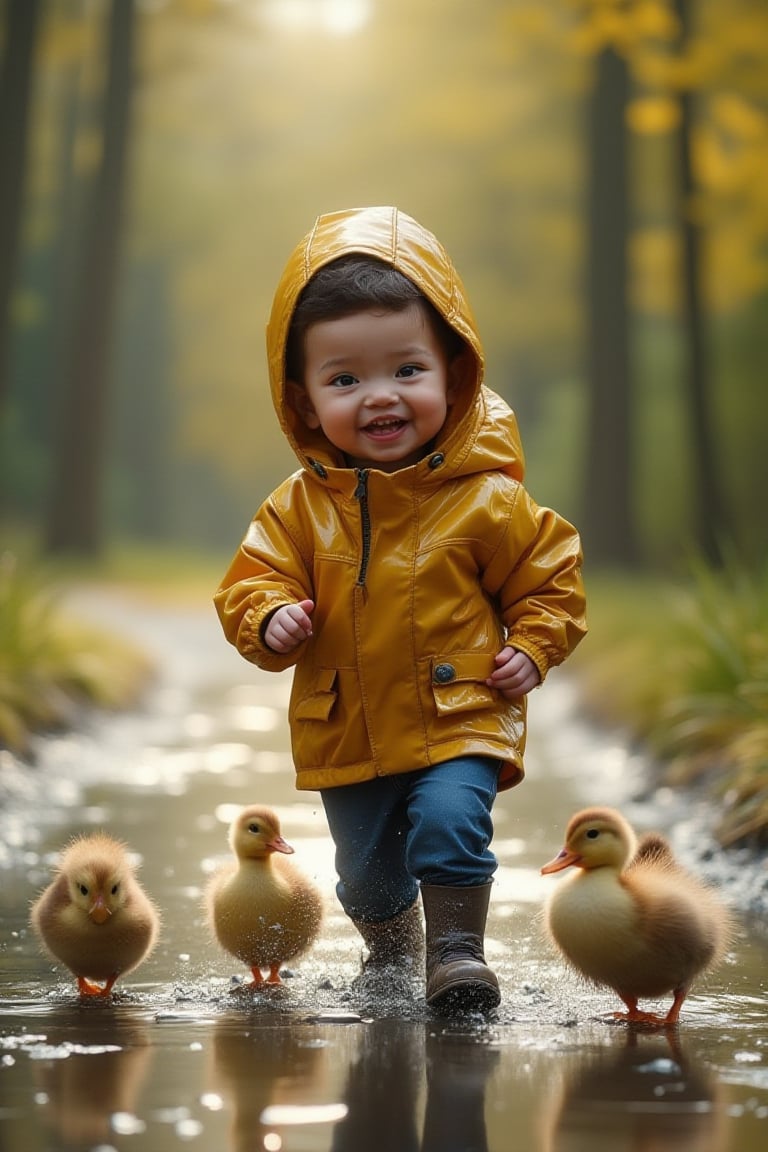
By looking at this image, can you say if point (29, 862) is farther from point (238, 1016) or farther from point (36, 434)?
point (36, 434)

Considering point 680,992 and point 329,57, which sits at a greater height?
point 329,57

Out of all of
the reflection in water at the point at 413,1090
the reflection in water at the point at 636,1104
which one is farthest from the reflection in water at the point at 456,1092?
the reflection in water at the point at 636,1104

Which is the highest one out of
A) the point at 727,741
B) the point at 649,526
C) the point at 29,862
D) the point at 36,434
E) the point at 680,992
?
the point at 36,434

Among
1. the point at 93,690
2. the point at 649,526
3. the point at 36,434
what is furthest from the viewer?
the point at 36,434

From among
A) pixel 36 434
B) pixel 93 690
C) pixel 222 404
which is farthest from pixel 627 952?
pixel 222 404

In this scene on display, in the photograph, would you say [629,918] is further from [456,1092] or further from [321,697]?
[321,697]

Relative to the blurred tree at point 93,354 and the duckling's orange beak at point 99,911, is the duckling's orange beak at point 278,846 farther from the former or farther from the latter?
the blurred tree at point 93,354

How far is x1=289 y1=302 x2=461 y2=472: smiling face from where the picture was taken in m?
4.16

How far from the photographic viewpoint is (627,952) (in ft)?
12.4

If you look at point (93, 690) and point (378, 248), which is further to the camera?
point (93, 690)

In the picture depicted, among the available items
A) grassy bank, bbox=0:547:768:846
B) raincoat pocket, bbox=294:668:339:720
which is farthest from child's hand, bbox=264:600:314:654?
grassy bank, bbox=0:547:768:846

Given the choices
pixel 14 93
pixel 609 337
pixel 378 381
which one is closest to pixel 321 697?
pixel 378 381

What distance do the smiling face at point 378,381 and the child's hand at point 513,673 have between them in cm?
56

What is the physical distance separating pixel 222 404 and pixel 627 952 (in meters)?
35.2
